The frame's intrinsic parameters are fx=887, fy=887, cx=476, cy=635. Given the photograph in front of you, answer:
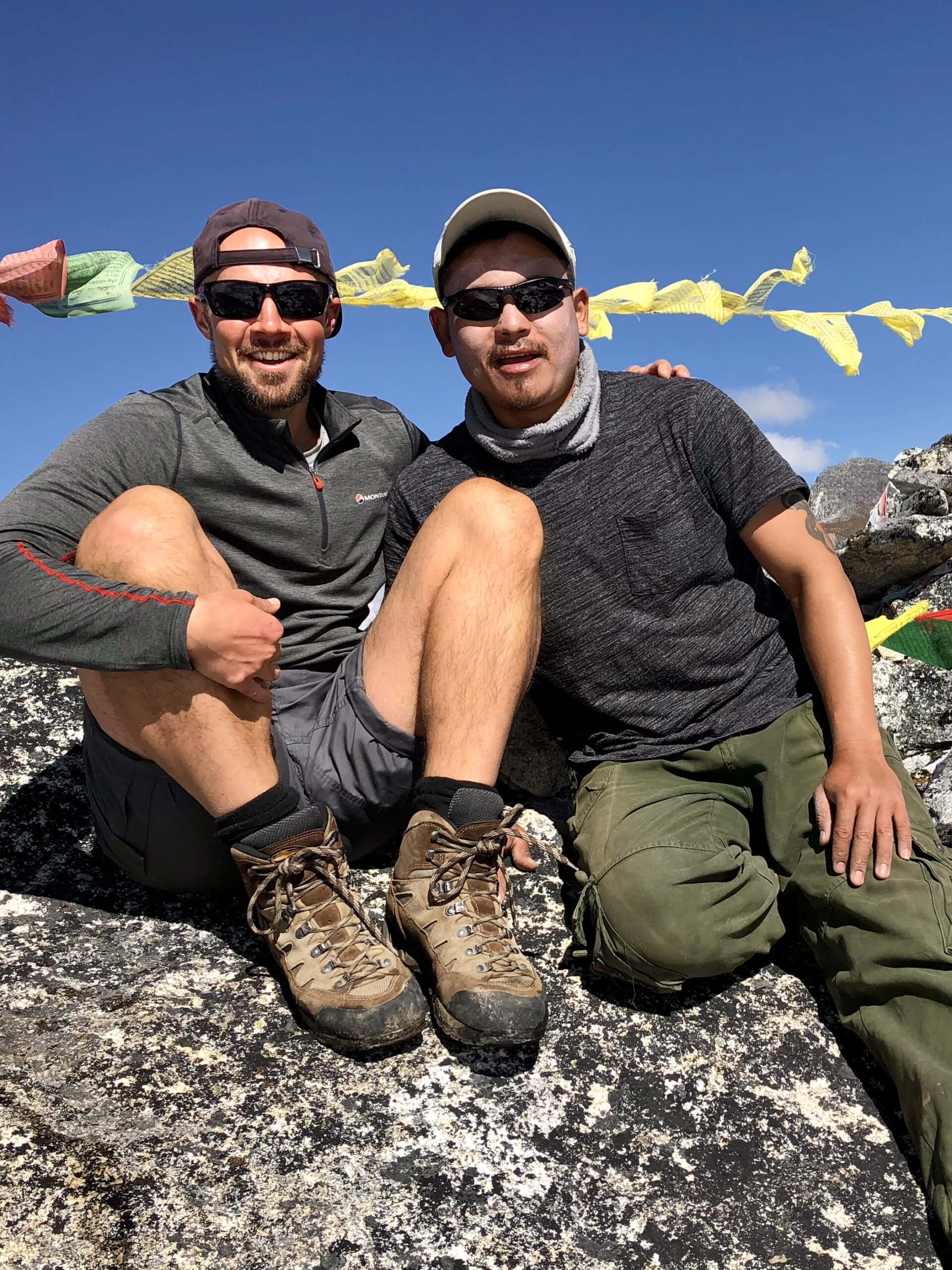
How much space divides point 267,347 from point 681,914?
228cm

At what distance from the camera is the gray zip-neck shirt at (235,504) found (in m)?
2.28

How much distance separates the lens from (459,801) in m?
2.38

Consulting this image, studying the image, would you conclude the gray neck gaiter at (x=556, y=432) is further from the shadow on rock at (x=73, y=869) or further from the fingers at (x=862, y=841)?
the shadow on rock at (x=73, y=869)

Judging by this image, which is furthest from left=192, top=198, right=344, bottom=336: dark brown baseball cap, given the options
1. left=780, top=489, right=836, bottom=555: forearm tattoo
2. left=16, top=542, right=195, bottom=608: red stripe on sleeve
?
left=780, top=489, right=836, bottom=555: forearm tattoo

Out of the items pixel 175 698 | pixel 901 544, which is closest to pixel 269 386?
pixel 175 698

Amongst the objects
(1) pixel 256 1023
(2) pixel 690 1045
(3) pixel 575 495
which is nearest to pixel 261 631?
(1) pixel 256 1023

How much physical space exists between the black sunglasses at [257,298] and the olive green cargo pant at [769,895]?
1913mm

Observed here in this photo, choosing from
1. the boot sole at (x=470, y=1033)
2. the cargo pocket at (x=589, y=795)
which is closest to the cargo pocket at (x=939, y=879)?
the cargo pocket at (x=589, y=795)

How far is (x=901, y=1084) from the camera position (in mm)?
2127

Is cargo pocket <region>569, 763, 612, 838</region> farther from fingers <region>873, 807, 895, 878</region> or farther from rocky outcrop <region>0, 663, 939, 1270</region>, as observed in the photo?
fingers <region>873, 807, 895, 878</region>

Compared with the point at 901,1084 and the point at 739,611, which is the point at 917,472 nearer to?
the point at 739,611

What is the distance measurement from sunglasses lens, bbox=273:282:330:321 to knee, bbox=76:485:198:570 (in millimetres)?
1002

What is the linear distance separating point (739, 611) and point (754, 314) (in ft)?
6.74

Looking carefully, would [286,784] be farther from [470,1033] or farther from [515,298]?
[515,298]
